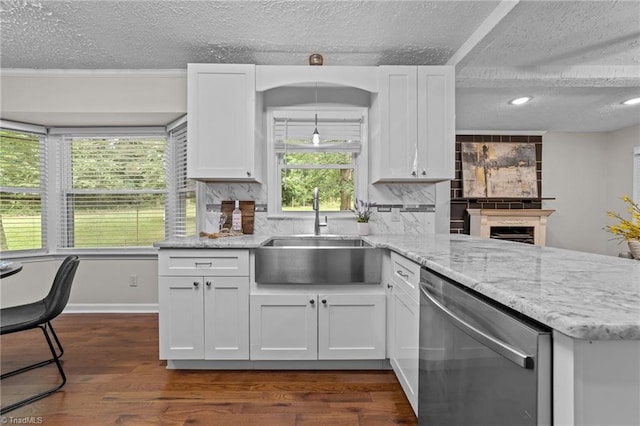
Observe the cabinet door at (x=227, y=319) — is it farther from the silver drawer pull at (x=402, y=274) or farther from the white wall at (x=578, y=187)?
the white wall at (x=578, y=187)

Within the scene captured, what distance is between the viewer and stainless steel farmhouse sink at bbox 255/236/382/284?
218 centimetres

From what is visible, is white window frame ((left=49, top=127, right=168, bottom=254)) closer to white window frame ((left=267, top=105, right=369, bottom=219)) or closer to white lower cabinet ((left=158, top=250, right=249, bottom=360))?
white window frame ((left=267, top=105, right=369, bottom=219))

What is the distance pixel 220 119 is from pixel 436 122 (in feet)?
5.57

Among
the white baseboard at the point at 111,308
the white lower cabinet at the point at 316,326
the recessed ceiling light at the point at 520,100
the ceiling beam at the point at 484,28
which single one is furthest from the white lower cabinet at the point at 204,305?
the recessed ceiling light at the point at 520,100

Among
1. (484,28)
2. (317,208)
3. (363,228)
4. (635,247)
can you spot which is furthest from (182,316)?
(484,28)

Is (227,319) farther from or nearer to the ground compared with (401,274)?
nearer to the ground

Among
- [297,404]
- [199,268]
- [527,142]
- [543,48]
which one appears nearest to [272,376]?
[297,404]

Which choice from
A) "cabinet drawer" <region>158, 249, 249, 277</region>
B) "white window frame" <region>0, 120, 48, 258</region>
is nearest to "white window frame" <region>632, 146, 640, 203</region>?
"cabinet drawer" <region>158, 249, 249, 277</region>

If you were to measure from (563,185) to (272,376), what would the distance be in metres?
6.46

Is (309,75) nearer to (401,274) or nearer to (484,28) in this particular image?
(484,28)

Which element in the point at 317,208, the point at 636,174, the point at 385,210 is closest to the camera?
the point at 317,208

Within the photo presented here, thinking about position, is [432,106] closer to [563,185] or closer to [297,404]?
[297,404]

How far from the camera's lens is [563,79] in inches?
123

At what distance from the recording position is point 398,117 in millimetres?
2637
